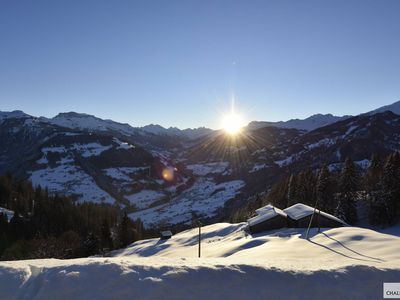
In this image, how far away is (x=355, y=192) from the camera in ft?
235

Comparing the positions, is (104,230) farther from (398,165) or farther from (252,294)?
(252,294)

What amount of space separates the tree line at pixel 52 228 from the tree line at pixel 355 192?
152 ft

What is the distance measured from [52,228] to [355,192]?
89.5 meters

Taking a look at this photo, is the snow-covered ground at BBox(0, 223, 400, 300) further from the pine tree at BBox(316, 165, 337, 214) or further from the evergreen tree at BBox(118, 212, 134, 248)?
the evergreen tree at BBox(118, 212, 134, 248)

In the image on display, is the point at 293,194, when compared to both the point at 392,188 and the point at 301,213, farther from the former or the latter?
the point at 301,213

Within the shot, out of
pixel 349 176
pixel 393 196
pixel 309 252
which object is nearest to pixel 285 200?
pixel 349 176

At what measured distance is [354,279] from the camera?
36.6ft

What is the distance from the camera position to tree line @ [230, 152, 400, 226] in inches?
2539

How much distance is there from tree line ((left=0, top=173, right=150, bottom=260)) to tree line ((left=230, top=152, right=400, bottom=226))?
152 feet

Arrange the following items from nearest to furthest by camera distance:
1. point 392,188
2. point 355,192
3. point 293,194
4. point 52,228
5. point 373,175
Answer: point 392,188 → point 355,192 → point 373,175 → point 293,194 → point 52,228

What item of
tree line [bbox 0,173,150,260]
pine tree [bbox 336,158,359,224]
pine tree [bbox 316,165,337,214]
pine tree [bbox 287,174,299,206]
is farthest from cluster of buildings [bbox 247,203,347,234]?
tree line [bbox 0,173,150,260]

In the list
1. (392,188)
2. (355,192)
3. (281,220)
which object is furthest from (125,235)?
(392,188)

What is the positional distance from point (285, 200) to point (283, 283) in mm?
85795

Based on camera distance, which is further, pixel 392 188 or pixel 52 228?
pixel 52 228
